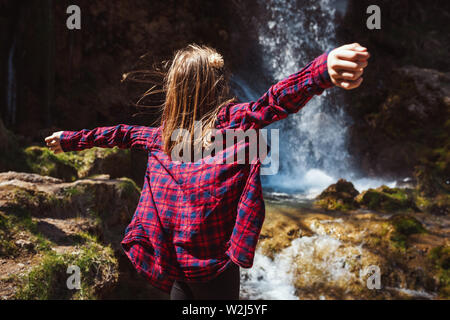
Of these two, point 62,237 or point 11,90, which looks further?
point 11,90

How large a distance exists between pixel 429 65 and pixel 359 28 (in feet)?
8.45

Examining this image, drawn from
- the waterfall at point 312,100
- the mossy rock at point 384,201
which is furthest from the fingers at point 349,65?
the waterfall at point 312,100

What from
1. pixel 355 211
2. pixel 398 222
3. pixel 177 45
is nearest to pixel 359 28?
pixel 177 45

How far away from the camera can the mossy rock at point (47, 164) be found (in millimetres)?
4867

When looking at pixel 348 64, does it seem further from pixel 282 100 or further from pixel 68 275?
pixel 68 275

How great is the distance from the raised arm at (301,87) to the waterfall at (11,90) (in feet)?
28.2

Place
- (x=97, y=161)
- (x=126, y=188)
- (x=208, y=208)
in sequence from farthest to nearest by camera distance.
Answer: (x=97, y=161) < (x=126, y=188) < (x=208, y=208)

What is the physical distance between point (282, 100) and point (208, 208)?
420 mm

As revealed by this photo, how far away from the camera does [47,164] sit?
194 inches

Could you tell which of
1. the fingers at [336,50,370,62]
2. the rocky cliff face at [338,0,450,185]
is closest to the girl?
the fingers at [336,50,370,62]

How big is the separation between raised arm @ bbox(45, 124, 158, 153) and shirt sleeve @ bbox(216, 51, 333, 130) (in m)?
0.35

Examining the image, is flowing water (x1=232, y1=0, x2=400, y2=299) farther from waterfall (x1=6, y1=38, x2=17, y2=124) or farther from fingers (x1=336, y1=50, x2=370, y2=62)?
fingers (x1=336, y1=50, x2=370, y2=62)

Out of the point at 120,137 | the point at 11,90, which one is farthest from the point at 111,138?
the point at 11,90

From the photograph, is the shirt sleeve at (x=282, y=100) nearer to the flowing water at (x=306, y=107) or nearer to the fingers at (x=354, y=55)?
the fingers at (x=354, y=55)
